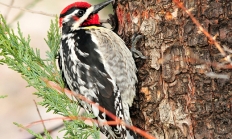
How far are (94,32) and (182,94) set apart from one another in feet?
3.20

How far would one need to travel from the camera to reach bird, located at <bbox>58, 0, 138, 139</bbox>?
131 inches

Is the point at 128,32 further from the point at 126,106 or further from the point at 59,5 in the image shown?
the point at 59,5

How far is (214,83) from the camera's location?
2857 millimetres

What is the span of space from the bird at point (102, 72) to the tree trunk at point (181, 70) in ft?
0.37

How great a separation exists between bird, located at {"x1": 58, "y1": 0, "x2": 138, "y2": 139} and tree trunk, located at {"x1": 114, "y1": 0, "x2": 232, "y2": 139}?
112 mm

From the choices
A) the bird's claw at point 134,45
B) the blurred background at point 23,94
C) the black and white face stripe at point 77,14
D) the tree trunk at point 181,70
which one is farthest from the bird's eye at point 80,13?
the blurred background at point 23,94

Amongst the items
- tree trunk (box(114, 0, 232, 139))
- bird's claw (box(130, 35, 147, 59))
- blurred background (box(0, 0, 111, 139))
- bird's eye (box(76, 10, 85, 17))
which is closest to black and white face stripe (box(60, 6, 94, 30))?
bird's eye (box(76, 10, 85, 17))

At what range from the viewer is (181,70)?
9.73 feet

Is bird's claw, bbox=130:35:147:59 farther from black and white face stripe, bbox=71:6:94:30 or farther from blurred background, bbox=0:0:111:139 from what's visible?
blurred background, bbox=0:0:111:139

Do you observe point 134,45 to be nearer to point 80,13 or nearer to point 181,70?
point 181,70

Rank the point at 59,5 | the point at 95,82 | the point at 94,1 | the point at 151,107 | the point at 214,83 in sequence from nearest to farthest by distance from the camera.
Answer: the point at 214,83 → the point at 151,107 → the point at 95,82 → the point at 94,1 → the point at 59,5

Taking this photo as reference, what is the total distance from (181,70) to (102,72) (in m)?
0.70

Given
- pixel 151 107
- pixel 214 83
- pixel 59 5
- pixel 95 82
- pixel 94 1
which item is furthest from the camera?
pixel 59 5

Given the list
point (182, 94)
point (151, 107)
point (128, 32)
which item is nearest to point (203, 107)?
point (182, 94)
